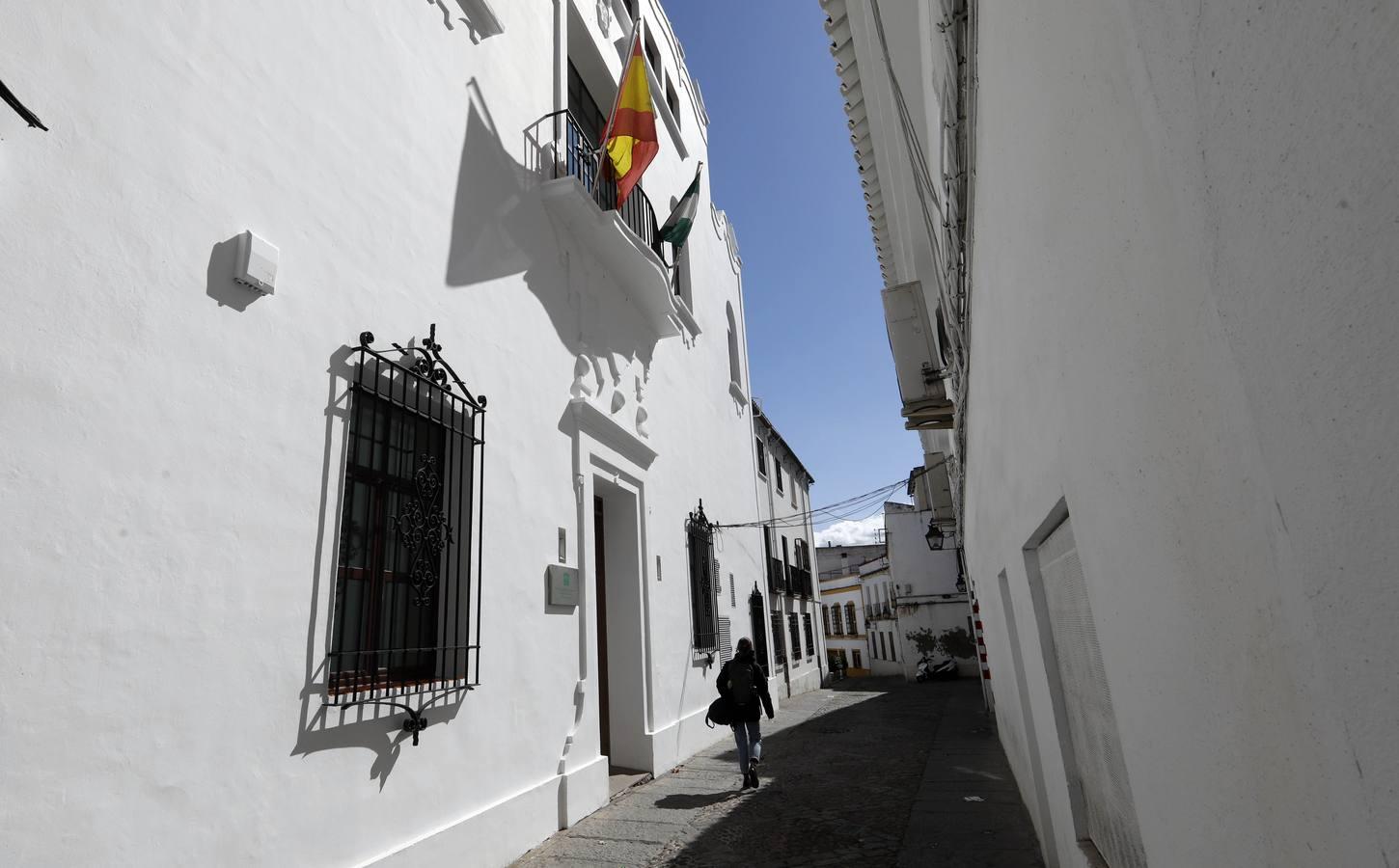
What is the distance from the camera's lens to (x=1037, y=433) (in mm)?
2424

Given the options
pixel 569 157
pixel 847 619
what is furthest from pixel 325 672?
pixel 847 619

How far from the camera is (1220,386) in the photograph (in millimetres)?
942

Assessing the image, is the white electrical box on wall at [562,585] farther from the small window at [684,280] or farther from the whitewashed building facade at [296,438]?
the small window at [684,280]

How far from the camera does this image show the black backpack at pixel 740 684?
23.1ft

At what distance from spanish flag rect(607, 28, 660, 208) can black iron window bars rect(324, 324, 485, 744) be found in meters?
3.22

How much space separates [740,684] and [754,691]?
0.45ft

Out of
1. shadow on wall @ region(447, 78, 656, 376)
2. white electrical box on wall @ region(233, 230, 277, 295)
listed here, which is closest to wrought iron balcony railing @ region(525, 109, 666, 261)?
shadow on wall @ region(447, 78, 656, 376)

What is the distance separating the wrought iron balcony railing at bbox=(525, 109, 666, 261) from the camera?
6.57m

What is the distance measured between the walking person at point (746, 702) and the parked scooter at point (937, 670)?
19.1 meters

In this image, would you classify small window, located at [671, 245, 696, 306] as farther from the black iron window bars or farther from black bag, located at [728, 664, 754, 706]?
the black iron window bars

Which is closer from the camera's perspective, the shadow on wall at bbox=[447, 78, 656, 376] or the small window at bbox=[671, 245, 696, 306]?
the shadow on wall at bbox=[447, 78, 656, 376]

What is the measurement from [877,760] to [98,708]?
7.30m

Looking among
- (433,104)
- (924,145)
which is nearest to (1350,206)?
(433,104)

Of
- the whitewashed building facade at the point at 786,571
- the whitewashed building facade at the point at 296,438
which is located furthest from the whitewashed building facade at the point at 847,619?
the whitewashed building facade at the point at 296,438
